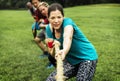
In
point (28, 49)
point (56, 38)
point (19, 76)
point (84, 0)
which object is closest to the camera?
point (56, 38)

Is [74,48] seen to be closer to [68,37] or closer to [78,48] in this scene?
[78,48]

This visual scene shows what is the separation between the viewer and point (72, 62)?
4535 mm

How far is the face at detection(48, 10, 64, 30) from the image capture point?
4.13 metres

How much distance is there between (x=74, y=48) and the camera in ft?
14.6

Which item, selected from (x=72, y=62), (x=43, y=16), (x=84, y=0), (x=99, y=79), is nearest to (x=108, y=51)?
(x=43, y=16)

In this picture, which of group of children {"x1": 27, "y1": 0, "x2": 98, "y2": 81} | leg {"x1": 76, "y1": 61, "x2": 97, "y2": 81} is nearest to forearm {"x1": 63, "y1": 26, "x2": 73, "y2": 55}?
group of children {"x1": 27, "y1": 0, "x2": 98, "y2": 81}

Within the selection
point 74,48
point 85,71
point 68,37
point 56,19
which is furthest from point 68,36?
point 85,71

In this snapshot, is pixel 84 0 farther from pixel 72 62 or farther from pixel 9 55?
pixel 72 62

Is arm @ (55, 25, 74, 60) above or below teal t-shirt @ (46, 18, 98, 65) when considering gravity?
above

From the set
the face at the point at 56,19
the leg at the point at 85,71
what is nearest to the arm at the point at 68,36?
the face at the point at 56,19

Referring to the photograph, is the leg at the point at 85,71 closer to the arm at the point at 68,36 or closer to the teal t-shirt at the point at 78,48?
the teal t-shirt at the point at 78,48

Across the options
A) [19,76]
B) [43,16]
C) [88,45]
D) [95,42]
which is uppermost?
[88,45]

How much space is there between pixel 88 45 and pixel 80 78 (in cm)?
44

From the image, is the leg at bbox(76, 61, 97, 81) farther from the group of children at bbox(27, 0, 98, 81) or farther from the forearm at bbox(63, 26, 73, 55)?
the forearm at bbox(63, 26, 73, 55)
